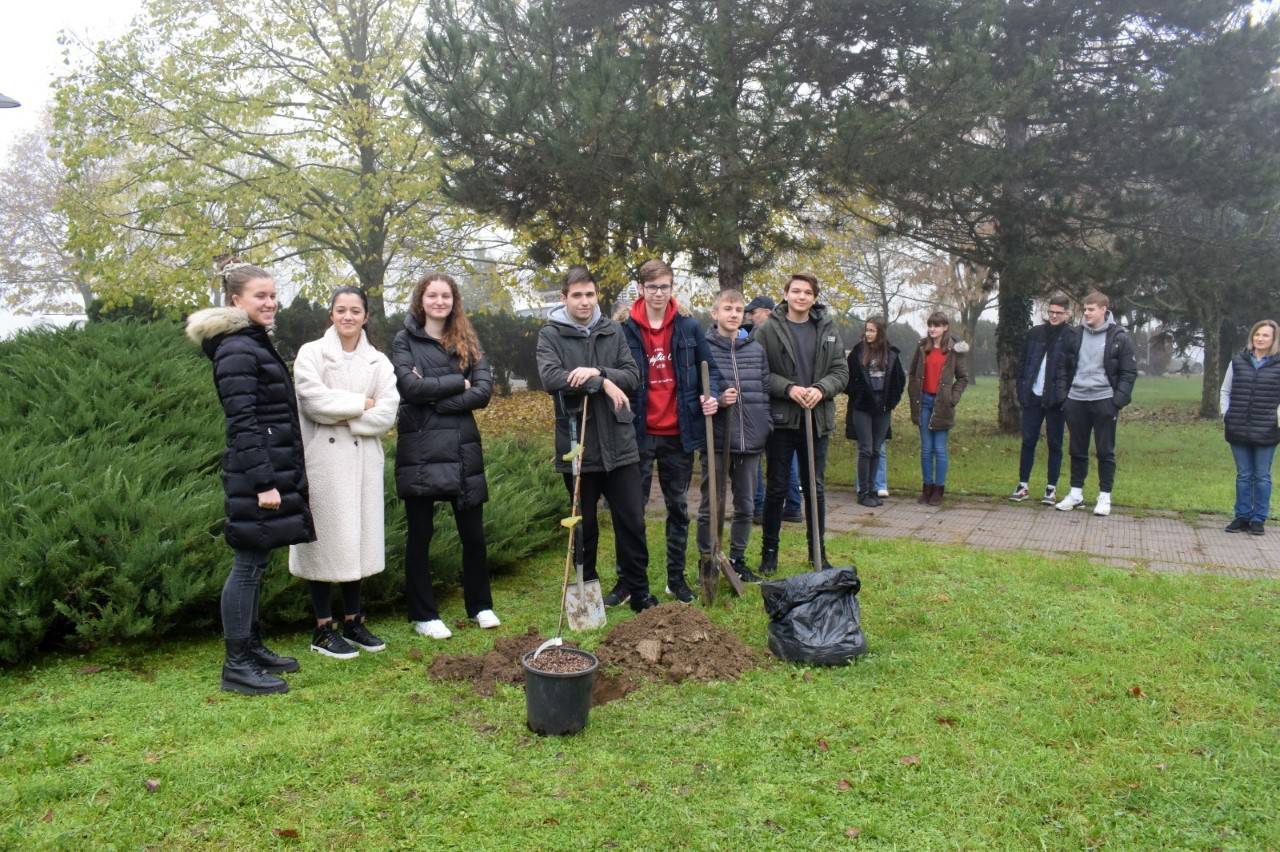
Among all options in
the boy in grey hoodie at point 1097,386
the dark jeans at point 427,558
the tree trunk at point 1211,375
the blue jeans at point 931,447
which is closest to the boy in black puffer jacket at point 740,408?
the dark jeans at point 427,558

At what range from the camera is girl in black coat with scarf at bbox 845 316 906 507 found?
8414mm

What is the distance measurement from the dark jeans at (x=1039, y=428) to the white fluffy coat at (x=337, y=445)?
6.32 m

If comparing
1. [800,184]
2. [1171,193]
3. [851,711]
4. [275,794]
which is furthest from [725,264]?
[275,794]

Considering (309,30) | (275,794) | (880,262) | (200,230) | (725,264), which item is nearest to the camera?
(275,794)

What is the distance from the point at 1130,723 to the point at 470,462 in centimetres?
319

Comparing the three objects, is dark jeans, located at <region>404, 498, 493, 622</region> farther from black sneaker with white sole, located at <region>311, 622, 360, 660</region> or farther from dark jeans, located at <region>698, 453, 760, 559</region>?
dark jeans, located at <region>698, 453, 760, 559</region>

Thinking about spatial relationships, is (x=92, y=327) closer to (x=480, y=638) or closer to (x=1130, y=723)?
(x=480, y=638)

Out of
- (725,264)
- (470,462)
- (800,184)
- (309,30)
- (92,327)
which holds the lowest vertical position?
(470,462)

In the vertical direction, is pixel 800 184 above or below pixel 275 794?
above

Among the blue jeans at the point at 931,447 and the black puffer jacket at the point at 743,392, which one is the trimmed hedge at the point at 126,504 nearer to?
the black puffer jacket at the point at 743,392

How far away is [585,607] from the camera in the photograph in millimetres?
4766

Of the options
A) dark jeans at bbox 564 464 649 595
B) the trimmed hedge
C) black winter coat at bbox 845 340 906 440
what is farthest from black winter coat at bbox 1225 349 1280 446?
the trimmed hedge

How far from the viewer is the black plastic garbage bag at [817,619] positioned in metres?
4.18

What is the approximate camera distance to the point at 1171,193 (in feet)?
36.3
